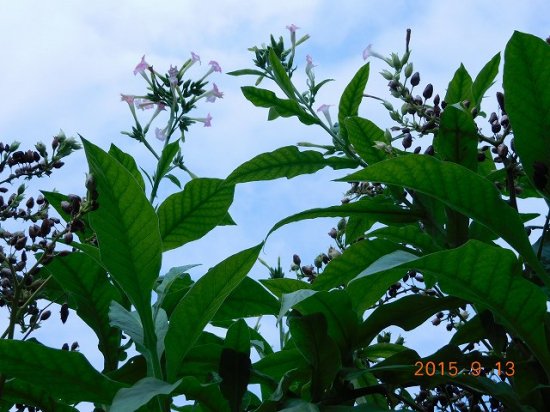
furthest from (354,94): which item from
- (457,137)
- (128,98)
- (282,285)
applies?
(128,98)

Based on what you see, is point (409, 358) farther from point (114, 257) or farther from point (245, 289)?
point (114, 257)

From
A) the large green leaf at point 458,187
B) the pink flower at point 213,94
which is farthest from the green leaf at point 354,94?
the pink flower at point 213,94

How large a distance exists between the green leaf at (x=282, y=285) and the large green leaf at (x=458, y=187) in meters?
0.42

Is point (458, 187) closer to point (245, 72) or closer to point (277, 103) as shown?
point (277, 103)

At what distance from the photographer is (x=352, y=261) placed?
172 centimetres

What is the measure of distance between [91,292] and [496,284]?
0.92 meters

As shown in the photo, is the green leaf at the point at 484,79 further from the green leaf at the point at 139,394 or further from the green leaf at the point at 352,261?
the green leaf at the point at 139,394

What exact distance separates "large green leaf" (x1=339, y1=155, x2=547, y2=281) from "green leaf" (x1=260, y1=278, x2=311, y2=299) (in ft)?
1.39

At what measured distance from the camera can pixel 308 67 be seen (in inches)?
111

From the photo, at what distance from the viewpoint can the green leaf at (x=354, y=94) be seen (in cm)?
235

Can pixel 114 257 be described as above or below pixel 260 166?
below

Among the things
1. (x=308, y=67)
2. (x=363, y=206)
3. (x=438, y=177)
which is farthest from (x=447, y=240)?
(x=308, y=67)

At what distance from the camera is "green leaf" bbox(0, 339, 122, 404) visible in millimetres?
1383

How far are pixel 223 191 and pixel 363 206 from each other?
0.35m
